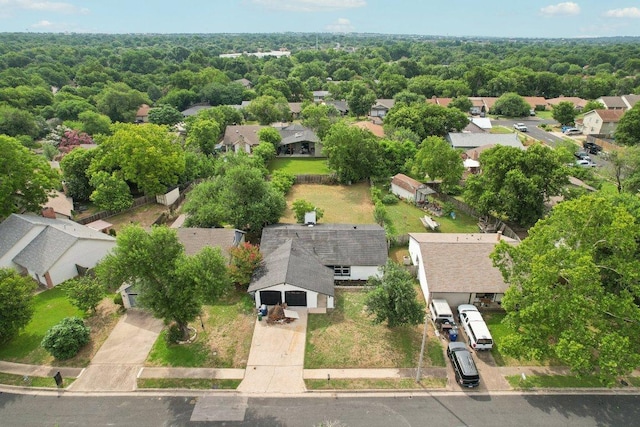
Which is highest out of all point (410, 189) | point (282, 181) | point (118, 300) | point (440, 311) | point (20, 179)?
point (20, 179)

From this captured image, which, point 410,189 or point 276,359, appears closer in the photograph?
point 276,359

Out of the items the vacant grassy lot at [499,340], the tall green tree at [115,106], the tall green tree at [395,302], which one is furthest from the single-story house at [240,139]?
the vacant grassy lot at [499,340]

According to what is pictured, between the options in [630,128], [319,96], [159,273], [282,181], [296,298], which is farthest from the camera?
[319,96]

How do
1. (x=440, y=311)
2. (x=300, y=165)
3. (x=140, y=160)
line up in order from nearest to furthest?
(x=440, y=311)
(x=140, y=160)
(x=300, y=165)

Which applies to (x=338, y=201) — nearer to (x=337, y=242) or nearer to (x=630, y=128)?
(x=337, y=242)

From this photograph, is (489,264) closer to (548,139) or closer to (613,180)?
(613,180)

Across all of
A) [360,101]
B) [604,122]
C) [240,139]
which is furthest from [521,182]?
[360,101]

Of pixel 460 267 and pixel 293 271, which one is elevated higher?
pixel 460 267
